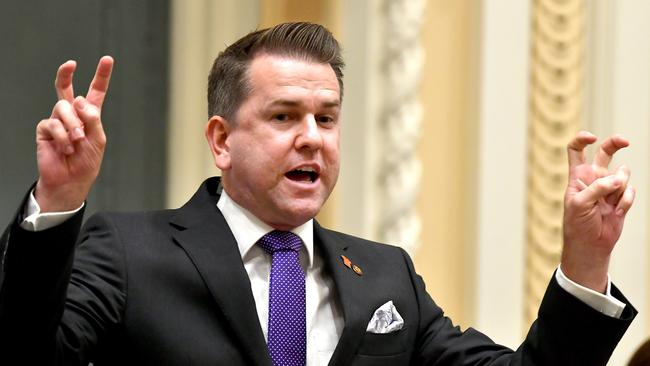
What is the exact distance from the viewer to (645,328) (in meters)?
4.46

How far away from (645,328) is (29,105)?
2100 mm

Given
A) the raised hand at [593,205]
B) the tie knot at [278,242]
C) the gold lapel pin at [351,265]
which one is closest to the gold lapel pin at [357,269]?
the gold lapel pin at [351,265]

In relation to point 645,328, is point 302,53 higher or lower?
higher

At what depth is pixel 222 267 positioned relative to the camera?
2.55 m

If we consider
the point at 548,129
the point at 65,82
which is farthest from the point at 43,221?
the point at 548,129

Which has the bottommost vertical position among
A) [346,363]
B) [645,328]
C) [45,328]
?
[645,328]

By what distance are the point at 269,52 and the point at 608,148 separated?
2.38ft

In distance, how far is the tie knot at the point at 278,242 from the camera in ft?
8.72

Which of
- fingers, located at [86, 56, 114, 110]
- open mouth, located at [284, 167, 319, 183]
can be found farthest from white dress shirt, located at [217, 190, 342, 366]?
fingers, located at [86, 56, 114, 110]

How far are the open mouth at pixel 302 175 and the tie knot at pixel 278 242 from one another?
0.12 m

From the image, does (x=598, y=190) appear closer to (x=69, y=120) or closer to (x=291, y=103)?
(x=291, y=103)

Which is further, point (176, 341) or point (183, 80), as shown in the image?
point (183, 80)

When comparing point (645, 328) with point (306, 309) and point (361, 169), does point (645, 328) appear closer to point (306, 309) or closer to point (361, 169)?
point (361, 169)

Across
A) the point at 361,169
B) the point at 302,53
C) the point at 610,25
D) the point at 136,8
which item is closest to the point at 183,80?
the point at 136,8
